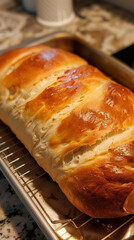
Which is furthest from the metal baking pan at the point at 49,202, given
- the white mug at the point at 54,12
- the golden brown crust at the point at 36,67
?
the white mug at the point at 54,12

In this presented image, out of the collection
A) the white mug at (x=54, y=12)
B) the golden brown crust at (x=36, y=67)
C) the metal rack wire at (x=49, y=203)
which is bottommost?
the metal rack wire at (x=49, y=203)

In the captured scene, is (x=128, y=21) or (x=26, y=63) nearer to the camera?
(x=26, y=63)

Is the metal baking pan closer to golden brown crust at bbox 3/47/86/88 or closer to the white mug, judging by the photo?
golden brown crust at bbox 3/47/86/88

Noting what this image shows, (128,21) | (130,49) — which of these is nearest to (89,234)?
(130,49)

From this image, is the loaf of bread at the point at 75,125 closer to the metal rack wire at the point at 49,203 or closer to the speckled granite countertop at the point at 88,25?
the metal rack wire at the point at 49,203

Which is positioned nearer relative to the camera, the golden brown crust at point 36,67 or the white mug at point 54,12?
the golden brown crust at point 36,67

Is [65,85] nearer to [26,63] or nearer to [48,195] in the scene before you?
[26,63]
